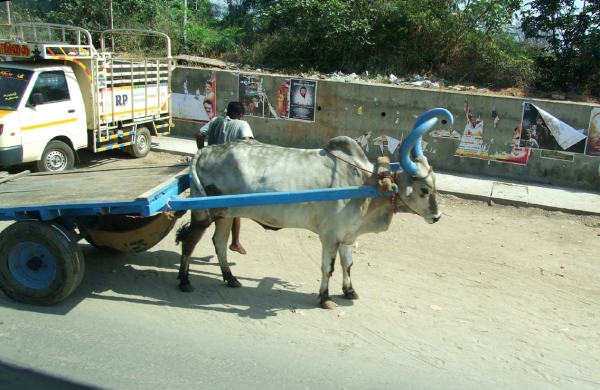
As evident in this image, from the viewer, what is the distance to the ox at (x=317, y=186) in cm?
534

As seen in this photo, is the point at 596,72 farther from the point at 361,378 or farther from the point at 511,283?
the point at 361,378

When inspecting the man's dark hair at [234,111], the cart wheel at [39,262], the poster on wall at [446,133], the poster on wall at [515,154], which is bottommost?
the cart wheel at [39,262]

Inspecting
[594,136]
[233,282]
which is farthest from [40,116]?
[594,136]

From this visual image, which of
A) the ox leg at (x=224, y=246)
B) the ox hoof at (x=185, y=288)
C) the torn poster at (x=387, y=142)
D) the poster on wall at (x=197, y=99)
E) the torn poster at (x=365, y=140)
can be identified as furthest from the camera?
the poster on wall at (x=197, y=99)

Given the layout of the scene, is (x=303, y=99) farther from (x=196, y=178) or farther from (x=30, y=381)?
(x=30, y=381)

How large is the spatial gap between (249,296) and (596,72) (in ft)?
35.4

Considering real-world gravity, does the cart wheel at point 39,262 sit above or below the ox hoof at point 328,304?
above

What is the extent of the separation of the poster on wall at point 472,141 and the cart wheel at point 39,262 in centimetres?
782

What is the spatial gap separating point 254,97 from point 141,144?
262 centimetres

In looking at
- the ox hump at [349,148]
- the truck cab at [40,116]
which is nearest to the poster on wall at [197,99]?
the truck cab at [40,116]

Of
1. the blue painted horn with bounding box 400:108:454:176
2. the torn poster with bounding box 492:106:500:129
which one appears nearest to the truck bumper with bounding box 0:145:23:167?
the blue painted horn with bounding box 400:108:454:176

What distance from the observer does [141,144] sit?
1200cm

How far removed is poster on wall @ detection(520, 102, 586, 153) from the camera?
10.2m

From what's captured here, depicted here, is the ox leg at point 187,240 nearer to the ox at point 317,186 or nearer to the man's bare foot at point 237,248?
the ox at point 317,186
